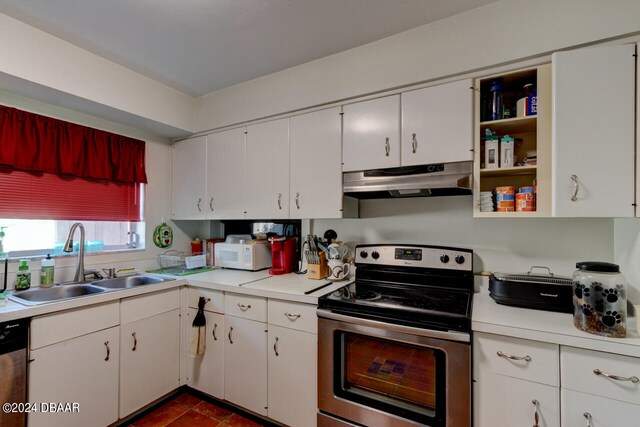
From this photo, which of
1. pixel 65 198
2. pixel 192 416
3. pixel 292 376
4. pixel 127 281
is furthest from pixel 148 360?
pixel 65 198

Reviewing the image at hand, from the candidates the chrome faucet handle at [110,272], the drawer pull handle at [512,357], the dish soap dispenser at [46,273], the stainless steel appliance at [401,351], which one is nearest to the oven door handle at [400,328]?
the stainless steel appliance at [401,351]

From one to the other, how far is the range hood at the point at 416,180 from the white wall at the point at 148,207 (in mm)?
1882

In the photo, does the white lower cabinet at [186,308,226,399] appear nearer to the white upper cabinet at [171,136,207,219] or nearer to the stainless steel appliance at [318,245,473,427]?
the stainless steel appliance at [318,245,473,427]

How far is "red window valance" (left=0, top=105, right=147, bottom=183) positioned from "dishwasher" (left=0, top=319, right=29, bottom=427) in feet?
3.58

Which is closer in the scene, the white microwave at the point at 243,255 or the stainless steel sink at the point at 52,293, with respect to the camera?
the stainless steel sink at the point at 52,293

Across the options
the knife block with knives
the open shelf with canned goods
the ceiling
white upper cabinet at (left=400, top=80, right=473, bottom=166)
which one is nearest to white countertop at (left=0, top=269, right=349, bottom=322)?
the knife block with knives

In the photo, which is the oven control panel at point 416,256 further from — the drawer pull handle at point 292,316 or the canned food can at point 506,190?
the drawer pull handle at point 292,316

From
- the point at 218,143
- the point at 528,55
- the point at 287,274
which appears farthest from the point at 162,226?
the point at 528,55

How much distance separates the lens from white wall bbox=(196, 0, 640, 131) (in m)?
1.37

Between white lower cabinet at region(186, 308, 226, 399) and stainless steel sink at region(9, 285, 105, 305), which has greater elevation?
stainless steel sink at region(9, 285, 105, 305)

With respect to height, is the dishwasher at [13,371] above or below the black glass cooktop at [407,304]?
below

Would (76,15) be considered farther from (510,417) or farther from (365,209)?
(510,417)

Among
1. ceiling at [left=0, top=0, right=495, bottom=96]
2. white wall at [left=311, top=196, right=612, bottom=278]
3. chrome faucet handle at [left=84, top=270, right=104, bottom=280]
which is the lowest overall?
chrome faucet handle at [left=84, top=270, right=104, bottom=280]

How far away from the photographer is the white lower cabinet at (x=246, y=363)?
1.89 m
